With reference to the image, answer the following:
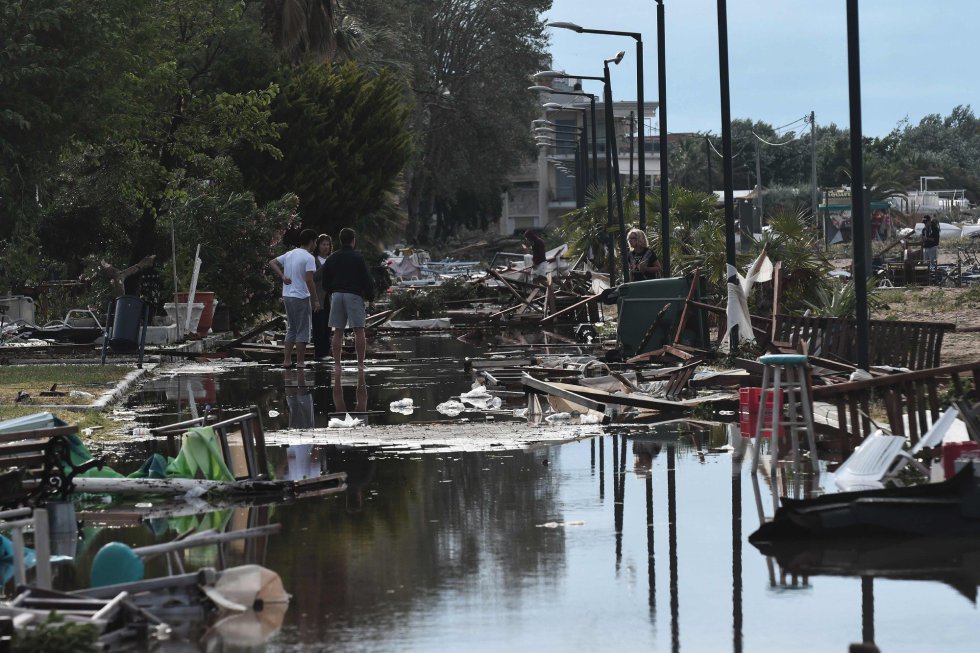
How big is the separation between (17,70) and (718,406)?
11209 mm

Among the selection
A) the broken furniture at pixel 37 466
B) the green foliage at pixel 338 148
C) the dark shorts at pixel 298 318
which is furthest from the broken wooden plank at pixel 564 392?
the green foliage at pixel 338 148

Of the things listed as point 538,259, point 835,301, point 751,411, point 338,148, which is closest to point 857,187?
point 751,411

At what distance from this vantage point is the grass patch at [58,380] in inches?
678

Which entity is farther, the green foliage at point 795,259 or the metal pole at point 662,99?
the metal pole at point 662,99

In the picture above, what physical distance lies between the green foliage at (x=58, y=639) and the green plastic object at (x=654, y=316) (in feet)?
56.2

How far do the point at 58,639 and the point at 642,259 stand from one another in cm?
1872

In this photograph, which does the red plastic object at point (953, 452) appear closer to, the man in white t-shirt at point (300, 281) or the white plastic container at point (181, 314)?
the man in white t-shirt at point (300, 281)

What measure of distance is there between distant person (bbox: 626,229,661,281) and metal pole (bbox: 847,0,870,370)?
760 cm

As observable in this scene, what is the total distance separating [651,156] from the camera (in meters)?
150

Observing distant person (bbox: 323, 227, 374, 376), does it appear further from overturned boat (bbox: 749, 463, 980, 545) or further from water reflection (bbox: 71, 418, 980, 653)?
overturned boat (bbox: 749, 463, 980, 545)

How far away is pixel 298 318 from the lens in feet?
74.7

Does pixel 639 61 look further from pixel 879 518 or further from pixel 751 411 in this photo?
pixel 879 518

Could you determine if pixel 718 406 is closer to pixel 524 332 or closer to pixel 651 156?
pixel 524 332

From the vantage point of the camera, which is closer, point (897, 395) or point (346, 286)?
point (897, 395)
